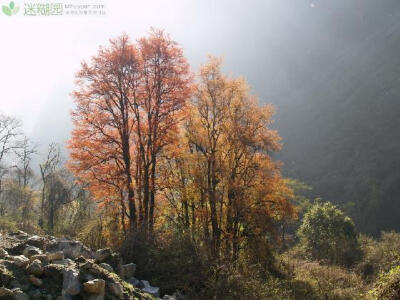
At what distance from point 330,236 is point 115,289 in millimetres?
24786

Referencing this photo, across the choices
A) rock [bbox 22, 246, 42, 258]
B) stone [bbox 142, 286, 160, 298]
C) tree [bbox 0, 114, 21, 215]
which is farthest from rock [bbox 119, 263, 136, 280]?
tree [bbox 0, 114, 21, 215]

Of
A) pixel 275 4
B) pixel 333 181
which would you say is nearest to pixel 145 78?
pixel 333 181

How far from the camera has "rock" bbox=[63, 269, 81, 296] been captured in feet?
20.8

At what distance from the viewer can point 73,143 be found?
597 inches

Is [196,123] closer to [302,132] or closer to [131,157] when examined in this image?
[131,157]

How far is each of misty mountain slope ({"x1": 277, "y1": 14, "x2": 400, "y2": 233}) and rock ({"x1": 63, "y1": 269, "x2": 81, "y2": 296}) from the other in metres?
56.4

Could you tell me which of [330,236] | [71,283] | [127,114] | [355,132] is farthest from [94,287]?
[355,132]

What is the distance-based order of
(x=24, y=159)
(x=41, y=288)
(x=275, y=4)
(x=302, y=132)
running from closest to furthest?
(x=41, y=288), (x=24, y=159), (x=302, y=132), (x=275, y=4)

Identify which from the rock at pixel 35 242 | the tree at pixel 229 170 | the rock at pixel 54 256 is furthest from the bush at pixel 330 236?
the rock at pixel 54 256

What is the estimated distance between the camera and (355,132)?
84.3 meters

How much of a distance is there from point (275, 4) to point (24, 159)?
159 m

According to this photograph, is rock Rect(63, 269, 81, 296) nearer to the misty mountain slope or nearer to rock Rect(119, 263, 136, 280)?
rock Rect(119, 263, 136, 280)

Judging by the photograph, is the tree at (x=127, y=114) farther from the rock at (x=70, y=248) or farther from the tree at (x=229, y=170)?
the rock at (x=70, y=248)

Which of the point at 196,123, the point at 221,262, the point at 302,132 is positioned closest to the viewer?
the point at 221,262
